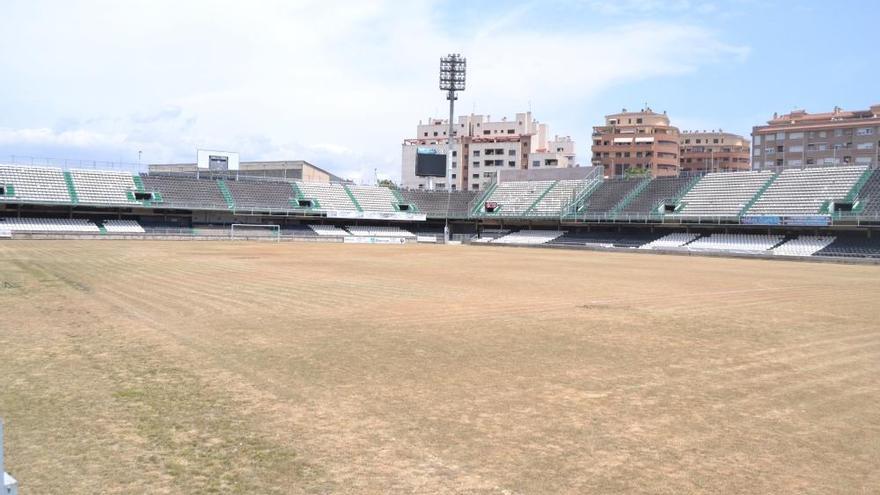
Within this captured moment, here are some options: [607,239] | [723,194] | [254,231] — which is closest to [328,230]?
[254,231]

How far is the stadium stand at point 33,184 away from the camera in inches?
2472

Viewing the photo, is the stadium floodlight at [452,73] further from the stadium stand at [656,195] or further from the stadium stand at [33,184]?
the stadium stand at [33,184]

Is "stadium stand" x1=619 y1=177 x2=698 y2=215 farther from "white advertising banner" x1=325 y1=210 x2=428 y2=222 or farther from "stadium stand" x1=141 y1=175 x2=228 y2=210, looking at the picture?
"stadium stand" x1=141 y1=175 x2=228 y2=210

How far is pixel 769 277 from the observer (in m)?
32.3

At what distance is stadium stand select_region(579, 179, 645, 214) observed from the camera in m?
73.4

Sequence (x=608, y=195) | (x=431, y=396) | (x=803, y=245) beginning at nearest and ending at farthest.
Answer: (x=431, y=396) → (x=803, y=245) → (x=608, y=195)

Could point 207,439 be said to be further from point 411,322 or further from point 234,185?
point 234,185

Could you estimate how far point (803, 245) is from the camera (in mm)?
56906

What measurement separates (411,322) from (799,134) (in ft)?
385

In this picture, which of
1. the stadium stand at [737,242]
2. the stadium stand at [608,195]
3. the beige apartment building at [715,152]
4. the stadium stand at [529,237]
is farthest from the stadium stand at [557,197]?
the beige apartment building at [715,152]

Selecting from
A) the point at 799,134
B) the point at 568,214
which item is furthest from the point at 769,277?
the point at 799,134

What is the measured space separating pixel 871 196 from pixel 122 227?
2856 inches

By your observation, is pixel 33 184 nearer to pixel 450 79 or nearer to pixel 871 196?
pixel 450 79

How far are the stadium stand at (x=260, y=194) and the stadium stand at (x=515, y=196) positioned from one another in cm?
2497
